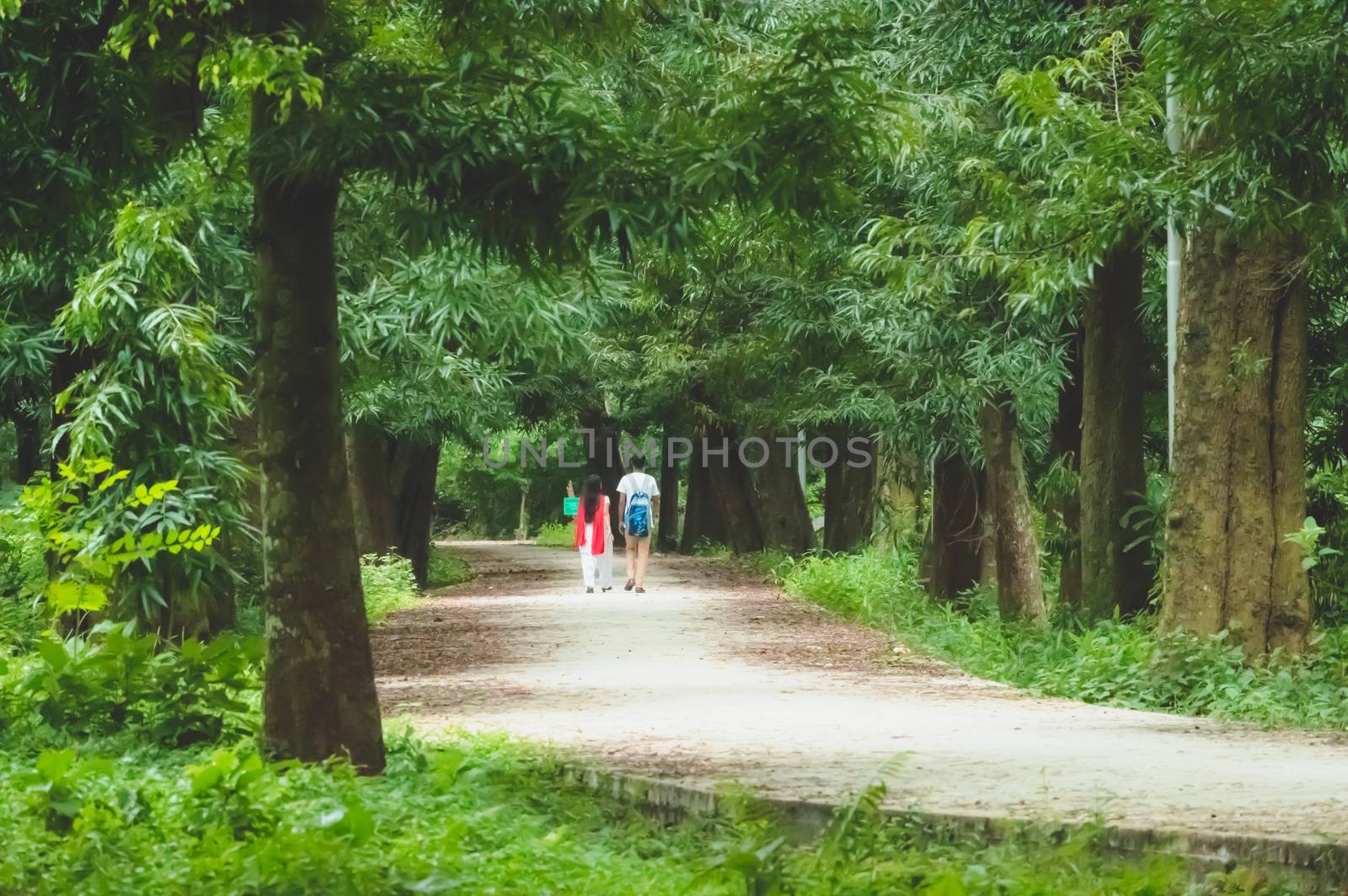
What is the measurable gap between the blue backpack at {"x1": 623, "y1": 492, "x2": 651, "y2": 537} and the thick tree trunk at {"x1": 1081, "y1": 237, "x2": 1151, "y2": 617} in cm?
1052

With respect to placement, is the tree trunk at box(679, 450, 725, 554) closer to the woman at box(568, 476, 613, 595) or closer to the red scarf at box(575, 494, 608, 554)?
the woman at box(568, 476, 613, 595)

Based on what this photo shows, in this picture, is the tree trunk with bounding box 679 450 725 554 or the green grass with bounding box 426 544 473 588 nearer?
the green grass with bounding box 426 544 473 588

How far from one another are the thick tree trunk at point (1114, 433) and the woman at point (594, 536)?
10370 millimetres

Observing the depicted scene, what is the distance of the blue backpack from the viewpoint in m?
25.1

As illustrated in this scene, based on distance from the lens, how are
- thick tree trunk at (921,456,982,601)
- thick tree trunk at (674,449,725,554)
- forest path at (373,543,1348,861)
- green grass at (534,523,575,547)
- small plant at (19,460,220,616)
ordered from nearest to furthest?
forest path at (373,543,1348,861) < small plant at (19,460,220,616) < thick tree trunk at (921,456,982,601) < thick tree trunk at (674,449,725,554) < green grass at (534,523,575,547)

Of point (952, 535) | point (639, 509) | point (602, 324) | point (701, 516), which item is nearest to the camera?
point (602, 324)

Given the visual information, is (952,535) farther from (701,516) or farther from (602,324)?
(701,516)

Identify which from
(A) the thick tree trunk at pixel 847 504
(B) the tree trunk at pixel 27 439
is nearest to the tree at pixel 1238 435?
(B) the tree trunk at pixel 27 439

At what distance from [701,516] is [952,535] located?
25602mm

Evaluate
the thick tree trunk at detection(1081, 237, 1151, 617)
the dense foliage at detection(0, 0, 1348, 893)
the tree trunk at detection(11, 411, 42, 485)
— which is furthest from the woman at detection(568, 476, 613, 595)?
the thick tree trunk at detection(1081, 237, 1151, 617)

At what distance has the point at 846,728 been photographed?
10.8 m

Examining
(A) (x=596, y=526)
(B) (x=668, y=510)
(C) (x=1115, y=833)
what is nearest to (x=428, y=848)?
(C) (x=1115, y=833)

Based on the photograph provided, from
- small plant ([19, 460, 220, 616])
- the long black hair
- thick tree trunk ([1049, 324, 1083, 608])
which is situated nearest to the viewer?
small plant ([19, 460, 220, 616])

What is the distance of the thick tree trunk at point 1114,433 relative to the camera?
15000 millimetres
